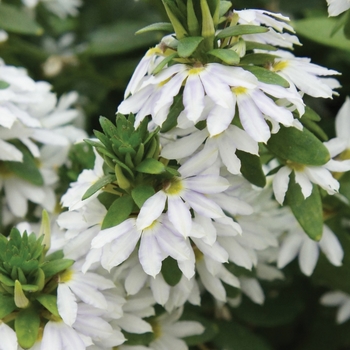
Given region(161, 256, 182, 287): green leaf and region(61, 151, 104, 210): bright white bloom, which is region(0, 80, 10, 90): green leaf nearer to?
region(61, 151, 104, 210): bright white bloom

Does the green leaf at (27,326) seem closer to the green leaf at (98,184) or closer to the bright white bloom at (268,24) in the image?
the green leaf at (98,184)

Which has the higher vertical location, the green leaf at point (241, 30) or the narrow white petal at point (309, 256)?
the green leaf at point (241, 30)

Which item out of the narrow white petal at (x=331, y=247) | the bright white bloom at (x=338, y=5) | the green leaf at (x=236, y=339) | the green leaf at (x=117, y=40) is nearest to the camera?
the bright white bloom at (x=338, y=5)

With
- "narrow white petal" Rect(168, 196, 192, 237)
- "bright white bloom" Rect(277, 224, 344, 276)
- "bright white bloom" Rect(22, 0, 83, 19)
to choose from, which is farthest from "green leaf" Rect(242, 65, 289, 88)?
"bright white bloom" Rect(22, 0, 83, 19)

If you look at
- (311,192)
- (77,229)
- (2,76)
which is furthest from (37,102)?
(311,192)

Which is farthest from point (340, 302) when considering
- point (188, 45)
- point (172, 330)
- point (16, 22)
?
point (16, 22)

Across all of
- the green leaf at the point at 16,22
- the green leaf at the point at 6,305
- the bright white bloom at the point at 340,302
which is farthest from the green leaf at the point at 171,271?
the green leaf at the point at 16,22

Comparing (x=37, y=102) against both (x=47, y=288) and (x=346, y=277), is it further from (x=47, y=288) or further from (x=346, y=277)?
(x=346, y=277)
